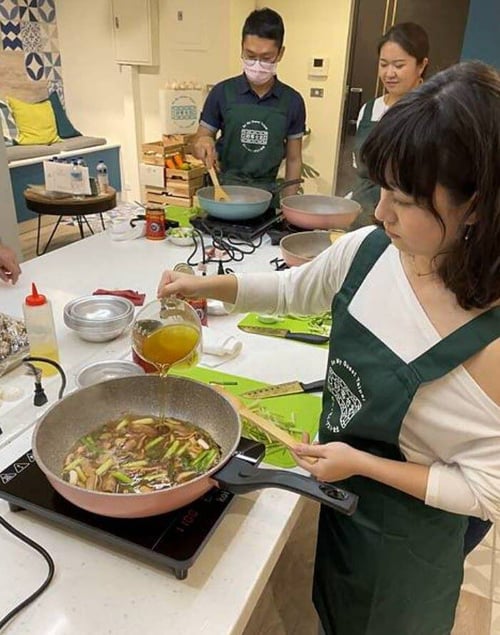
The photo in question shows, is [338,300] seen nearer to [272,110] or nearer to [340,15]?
[272,110]

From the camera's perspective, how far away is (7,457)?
3.16ft

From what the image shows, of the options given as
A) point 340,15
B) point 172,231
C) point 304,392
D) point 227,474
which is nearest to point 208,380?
point 304,392

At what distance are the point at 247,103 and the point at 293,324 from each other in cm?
151

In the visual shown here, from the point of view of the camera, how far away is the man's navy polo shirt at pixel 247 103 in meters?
2.56

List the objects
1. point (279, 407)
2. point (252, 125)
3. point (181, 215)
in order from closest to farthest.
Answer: point (279, 407)
point (181, 215)
point (252, 125)

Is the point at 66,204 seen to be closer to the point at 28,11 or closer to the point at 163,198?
the point at 163,198

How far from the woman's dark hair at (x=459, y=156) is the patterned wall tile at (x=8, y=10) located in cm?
548

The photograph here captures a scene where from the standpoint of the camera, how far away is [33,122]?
5.07 m

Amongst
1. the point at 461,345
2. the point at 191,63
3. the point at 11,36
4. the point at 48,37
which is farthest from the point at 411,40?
the point at 48,37

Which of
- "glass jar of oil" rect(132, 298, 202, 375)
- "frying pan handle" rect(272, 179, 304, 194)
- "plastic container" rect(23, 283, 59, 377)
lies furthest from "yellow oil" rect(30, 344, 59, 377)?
"frying pan handle" rect(272, 179, 304, 194)

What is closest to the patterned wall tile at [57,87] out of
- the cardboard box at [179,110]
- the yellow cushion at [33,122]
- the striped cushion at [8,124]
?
the yellow cushion at [33,122]

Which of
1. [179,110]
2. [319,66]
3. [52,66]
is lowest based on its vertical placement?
[179,110]

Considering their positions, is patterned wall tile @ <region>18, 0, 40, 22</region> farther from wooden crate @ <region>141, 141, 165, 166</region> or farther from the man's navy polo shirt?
the man's navy polo shirt

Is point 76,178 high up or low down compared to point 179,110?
down
